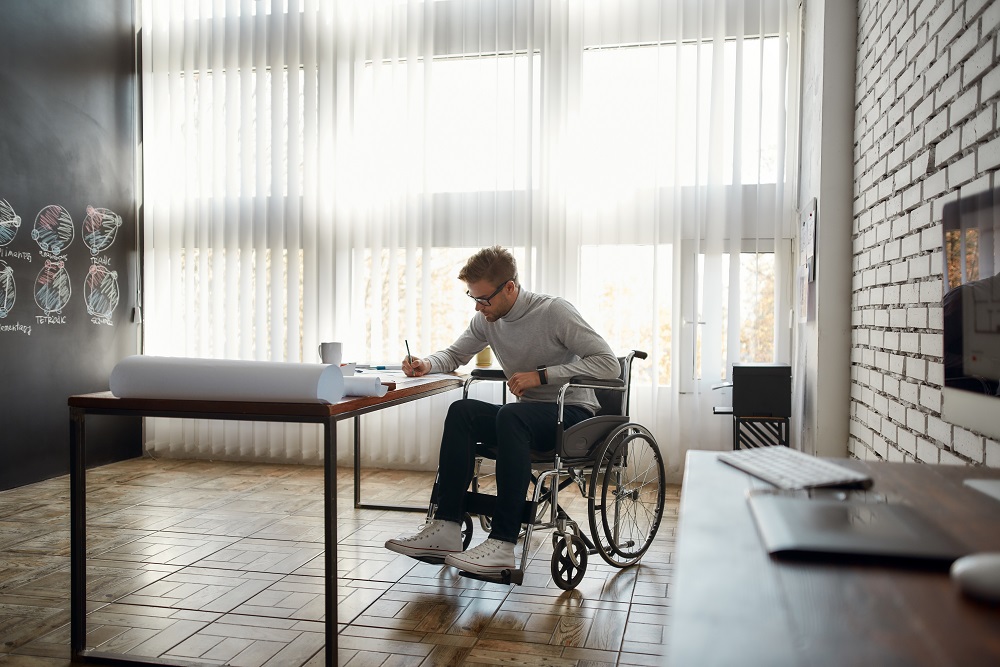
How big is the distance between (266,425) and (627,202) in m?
2.65

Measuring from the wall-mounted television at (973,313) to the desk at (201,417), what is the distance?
4.31 feet

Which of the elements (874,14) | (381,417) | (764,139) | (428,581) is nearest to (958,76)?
(874,14)

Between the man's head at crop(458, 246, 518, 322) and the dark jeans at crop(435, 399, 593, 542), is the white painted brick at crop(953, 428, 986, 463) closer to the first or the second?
the dark jeans at crop(435, 399, 593, 542)

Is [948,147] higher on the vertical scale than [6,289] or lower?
higher

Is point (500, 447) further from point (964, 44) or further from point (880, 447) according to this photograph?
point (964, 44)

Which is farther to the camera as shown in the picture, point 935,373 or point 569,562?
point 569,562

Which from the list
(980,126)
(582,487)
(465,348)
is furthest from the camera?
(465,348)

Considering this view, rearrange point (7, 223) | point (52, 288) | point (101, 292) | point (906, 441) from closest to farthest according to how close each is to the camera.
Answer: point (906, 441)
point (7, 223)
point (52, 288)
point (101, 292)

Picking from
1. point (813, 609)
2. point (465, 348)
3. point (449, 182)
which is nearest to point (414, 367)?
point (465, 348)

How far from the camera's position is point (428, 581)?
2.83 m

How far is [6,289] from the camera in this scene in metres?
4.30

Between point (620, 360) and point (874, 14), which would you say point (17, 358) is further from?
point (874, 14)

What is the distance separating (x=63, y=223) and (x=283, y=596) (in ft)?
10.3

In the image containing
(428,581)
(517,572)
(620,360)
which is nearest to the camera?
(517,572)
